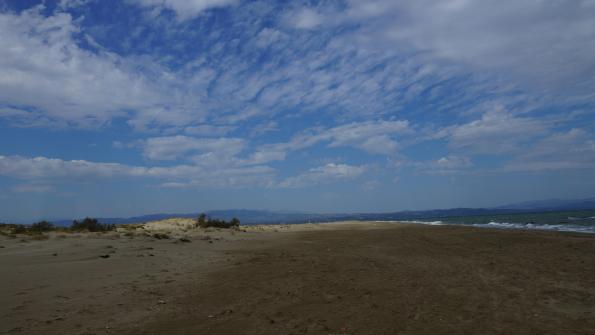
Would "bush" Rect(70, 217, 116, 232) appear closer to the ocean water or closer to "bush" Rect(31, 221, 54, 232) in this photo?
"bush" Rect(31, 221, 54, 232)

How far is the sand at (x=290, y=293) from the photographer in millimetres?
6590

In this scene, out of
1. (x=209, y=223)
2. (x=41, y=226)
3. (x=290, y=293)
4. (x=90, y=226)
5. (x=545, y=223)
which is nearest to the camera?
(x=290, y=293)

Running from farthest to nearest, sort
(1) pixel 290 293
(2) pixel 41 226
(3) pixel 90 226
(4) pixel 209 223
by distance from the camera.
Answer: (4) pixel 209 223 → (3) pixel 90 226 → (2) pixel 41 226 → (1) pixel 290 293

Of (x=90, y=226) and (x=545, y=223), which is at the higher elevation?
(x=90, y=226)

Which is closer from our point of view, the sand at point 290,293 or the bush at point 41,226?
the sand at point 290,293

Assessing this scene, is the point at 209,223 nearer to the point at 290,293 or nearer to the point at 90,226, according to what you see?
the point at 90,226

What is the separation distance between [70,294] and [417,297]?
719cm

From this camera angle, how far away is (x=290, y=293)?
9031 millimetres

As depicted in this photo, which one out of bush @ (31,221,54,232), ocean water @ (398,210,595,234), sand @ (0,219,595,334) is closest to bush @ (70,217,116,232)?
bush @ (31,221,54,232)

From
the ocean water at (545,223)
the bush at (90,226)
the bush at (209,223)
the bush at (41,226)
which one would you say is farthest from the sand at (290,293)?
the ocean water at (545,223)

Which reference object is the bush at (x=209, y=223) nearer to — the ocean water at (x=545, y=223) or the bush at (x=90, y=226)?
the bush at (x=90, y=226)

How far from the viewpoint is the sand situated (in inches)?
259

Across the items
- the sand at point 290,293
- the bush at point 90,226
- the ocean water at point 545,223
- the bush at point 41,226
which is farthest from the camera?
the ocean water at point 545,223

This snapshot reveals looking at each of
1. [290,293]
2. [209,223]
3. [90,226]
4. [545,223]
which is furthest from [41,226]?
[545,223]
